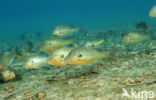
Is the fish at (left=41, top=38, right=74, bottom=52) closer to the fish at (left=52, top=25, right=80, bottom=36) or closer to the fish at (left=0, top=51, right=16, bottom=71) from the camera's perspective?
the fish at (left=0, top=51, right=16, bottom=71)

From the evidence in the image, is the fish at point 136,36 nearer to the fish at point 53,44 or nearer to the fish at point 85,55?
the fish at point 53,44

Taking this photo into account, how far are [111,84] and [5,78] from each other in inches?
Result: 125

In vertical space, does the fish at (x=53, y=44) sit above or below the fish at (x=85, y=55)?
above

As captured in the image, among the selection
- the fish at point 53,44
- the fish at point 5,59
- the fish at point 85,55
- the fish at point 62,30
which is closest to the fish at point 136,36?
the fish at point 62,30

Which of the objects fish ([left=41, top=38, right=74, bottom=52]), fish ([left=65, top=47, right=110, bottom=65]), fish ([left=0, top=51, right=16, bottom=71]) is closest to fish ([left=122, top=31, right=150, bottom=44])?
fish ([left=41, top=38, right=74, bottom=52])

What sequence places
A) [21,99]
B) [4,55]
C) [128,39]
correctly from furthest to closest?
[128,39] → [4,55] → [21,99]

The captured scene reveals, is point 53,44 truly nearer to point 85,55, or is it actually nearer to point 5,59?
point 5,59

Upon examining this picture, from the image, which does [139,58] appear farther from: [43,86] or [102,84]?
[43,86]

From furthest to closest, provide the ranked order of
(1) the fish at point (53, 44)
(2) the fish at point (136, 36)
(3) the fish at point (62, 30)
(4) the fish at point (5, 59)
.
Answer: (3) the fish at point (62, 30) < (2) the fish at point (136, 36) < (1) the fish at point (53, 44) < (4) the fish at point (5, 59)

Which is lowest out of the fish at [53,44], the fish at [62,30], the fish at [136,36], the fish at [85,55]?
the fish at [85,55]

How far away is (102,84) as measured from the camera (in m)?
4.07

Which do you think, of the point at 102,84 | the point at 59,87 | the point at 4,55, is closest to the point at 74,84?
the point at 59,87

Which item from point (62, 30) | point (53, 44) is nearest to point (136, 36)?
point (62, 30)

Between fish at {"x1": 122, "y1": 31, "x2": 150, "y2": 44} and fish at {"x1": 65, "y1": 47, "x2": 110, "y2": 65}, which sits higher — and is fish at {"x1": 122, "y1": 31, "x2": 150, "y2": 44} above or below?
above
